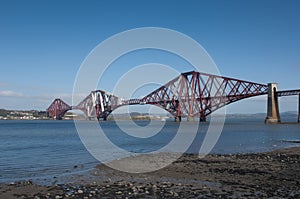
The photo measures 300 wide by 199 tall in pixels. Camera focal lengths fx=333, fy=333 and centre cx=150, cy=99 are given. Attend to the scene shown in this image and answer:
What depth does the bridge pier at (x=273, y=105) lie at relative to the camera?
98.0 metres

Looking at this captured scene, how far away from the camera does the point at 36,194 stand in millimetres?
12531

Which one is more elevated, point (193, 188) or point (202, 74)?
point (202, 74)

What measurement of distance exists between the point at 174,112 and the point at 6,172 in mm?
110649

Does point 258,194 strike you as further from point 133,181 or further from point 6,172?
point 6,172

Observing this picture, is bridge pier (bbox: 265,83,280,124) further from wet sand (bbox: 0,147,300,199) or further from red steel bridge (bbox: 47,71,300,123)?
wet sand (bbox: 0,147,300,199)

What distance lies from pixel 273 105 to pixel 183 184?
90.5 metres

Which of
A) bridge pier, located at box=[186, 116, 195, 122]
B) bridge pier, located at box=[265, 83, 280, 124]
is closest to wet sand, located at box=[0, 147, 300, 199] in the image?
bridge pier, located at box=[265, 83, 280, 124]

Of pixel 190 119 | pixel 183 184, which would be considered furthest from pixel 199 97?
pixel 183 184

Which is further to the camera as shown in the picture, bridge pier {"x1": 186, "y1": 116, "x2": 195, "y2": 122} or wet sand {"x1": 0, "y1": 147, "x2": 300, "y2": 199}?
bridge pier {"x1": 186, "y1": 116, "x2": 195, "y2": 122}

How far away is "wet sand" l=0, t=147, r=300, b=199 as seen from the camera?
12062mm

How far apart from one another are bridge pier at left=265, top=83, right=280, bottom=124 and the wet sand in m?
83.6

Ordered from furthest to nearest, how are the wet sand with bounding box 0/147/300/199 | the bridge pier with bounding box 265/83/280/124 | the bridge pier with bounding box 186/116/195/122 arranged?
1. the bridge pier with bounding box 186/116/195/122
2. the bridge pier with bounding box 265/83/280/124
3. the wet sand with bounding box 0/147/300/199

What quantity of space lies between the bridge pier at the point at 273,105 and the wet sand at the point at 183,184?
274 feet

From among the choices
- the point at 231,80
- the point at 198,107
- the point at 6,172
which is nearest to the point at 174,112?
the point at 198,107
